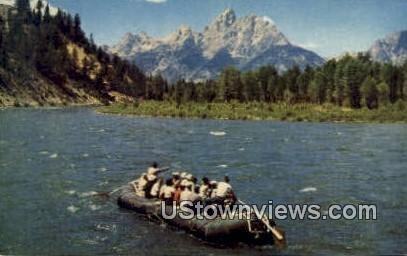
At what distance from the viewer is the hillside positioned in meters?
105

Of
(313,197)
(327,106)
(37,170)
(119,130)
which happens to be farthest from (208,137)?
(327,106)

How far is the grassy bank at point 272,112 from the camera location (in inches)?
2349

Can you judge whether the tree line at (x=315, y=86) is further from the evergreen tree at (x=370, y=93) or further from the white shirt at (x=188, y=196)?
the white shirt at (x=188, y=196)

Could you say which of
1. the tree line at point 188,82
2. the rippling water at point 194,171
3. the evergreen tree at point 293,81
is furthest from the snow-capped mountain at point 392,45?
the evergreen tree at point 293,81

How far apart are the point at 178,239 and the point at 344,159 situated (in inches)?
700

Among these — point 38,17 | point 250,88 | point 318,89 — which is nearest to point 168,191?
point 318,89

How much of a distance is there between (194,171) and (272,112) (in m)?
45.7

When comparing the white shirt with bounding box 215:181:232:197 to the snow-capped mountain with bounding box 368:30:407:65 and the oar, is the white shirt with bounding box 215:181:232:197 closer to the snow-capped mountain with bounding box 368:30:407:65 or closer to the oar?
the oar

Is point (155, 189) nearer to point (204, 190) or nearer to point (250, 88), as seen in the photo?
point (204, 190)

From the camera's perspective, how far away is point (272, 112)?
73812 millimetres

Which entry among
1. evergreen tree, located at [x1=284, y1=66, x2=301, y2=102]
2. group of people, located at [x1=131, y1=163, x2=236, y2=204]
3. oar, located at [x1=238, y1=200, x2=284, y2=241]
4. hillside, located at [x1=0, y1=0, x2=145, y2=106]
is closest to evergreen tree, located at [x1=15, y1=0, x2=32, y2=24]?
hillside, located at [x1=0, y1=0, x2=145, y2=106]

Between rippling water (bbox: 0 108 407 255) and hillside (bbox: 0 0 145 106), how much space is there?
180 ft

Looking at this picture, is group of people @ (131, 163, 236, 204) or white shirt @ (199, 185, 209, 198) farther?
white shirt @ (199, 185, 209, 198)

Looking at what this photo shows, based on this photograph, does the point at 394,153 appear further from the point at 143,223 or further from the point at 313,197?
the point at 143,223
